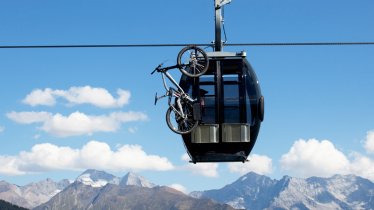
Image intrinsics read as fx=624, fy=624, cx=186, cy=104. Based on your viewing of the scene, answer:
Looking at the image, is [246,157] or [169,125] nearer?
[169,125]

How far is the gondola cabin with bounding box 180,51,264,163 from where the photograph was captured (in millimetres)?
21594

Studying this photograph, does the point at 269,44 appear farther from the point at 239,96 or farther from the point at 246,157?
the point at 246,157

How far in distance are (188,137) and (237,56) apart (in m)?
3.40

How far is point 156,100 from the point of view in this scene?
2139 cm

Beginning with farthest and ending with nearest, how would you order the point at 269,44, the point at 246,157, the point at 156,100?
the point at 246,157 < the point at 156,100 < the point at 269,44

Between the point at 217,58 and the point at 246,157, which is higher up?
the point at 217,58

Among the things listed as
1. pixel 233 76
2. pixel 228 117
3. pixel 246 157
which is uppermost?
pixel 233 76

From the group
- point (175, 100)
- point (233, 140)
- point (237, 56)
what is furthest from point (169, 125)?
point (237, 56)

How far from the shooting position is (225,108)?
853 inches

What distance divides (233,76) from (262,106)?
1.50m

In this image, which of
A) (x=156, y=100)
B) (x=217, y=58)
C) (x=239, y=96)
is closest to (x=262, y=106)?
(x=239, y=96)

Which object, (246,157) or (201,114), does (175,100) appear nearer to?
(201,114)

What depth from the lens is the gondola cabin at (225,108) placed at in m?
21.6

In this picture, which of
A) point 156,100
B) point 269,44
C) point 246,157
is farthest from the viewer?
point 246,157
